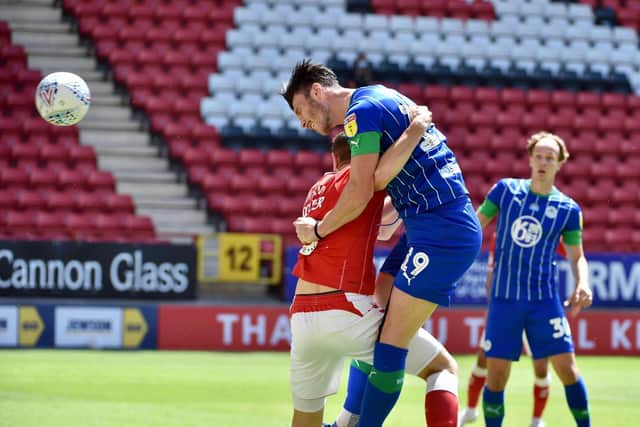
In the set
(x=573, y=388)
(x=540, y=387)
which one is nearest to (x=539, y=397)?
(x=540, y=387)

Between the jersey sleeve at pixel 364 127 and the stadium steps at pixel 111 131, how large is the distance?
10659mm

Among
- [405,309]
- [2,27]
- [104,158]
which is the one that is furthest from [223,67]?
[405,309]

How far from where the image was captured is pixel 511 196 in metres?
6.98

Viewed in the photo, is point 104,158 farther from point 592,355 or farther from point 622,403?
point 622,403

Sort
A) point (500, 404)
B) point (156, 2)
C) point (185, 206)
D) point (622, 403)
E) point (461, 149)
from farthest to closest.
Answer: point (156, 2) → point (461, 149) → point (185, 206) → point (622, 403) → point (500, 404)

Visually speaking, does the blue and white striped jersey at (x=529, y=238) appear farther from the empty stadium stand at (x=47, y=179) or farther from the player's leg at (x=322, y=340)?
the empty stadium stand at (x=47, y=179)

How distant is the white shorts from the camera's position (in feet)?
15.8

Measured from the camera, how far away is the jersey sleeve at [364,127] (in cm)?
469

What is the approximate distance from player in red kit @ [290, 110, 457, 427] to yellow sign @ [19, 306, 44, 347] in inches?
344

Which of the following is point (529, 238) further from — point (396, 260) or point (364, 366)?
point (364, 366)

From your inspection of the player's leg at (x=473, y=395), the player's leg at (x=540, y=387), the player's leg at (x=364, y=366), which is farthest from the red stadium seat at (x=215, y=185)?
the player's leg at (x=364, y=366)

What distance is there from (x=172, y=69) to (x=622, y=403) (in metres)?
11.6

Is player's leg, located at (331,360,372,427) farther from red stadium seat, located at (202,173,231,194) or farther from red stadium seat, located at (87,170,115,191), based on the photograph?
red stadium seat, located at (87,170,115,191)

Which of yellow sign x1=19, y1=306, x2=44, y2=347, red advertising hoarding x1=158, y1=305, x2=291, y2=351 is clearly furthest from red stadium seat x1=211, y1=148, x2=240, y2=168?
yellow sign x1=19, y1=306, x2=44, y2=347
